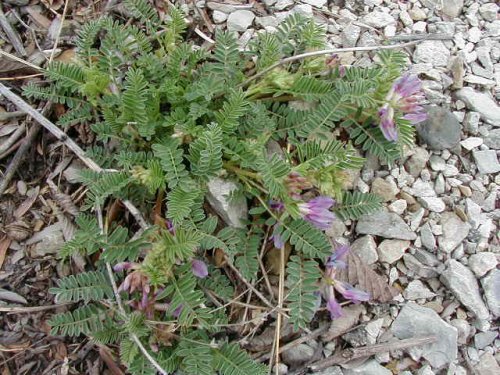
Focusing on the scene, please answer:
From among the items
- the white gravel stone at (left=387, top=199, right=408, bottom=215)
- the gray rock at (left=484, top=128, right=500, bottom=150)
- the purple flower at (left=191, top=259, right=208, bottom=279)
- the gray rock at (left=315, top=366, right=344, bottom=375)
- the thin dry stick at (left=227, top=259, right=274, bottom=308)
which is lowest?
the gray rock at (left=315, top=366, right=344, bottom=375)

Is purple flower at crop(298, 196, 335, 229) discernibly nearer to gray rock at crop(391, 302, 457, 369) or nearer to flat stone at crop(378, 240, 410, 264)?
flat stone at crop(378, 240, 410, 264)

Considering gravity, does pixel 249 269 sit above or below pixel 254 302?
above

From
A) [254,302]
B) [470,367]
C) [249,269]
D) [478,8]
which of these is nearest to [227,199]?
[249,269]

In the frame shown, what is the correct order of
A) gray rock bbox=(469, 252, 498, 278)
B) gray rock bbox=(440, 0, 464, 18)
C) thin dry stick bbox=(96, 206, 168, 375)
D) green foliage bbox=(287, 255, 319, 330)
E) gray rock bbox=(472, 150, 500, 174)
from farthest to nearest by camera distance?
1. gray rock bbox=(440, 0, 464, 18)
2. gray rock bbox=(472, 150, 500, 174)
3. gray rock bbox=(469, 252, 498, 278)
4. green foliage bbox=(287, 255, 319, 330)
5. thin dry stick bbox=(96, 206, 168, 375)

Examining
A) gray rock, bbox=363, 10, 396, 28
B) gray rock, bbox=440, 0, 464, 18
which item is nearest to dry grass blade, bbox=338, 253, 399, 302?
gray rock, bbox=363, 10, 396, 28

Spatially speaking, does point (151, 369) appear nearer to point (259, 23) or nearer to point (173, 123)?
point (173, 123)

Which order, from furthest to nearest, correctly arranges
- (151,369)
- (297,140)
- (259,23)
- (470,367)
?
(259,23), (297,140), (470,367), (151,369)

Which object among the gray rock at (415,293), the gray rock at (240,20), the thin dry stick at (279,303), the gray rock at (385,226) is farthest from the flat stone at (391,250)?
the gray rock at (240,20)
